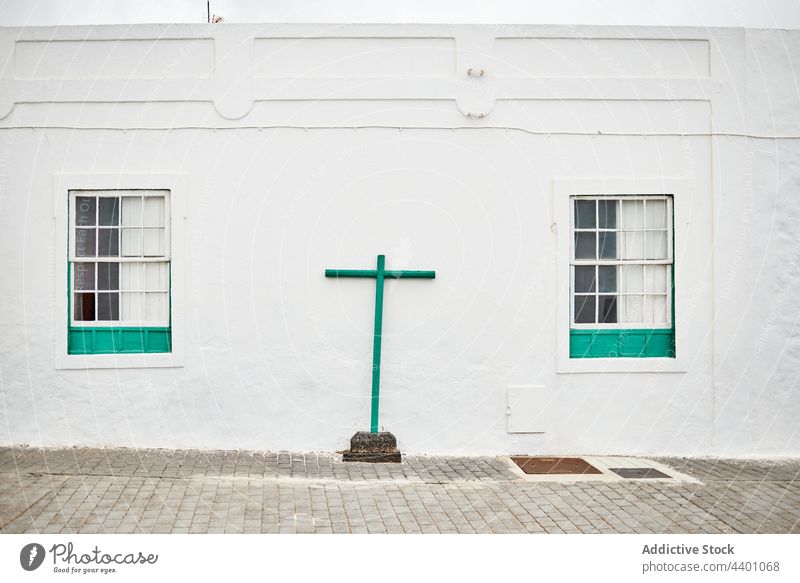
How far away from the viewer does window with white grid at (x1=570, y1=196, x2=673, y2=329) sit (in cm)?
996

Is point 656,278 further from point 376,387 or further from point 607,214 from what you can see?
point 376,387

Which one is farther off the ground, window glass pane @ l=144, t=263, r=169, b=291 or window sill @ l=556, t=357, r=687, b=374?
window glass pane @ l=144, t=263, r=169, b=291

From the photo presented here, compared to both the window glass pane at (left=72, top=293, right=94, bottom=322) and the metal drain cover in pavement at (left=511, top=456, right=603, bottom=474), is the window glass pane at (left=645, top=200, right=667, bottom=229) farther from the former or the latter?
the window glass pane at (left=72, top=293, right=94, bottom=322)

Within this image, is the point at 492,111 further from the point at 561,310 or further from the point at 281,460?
the point at 281,460

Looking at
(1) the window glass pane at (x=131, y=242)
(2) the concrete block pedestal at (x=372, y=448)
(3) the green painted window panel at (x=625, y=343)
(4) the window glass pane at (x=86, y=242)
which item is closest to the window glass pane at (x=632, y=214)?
(3) the green painted window panel at (x=625, y=343)

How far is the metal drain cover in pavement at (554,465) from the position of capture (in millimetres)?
8922

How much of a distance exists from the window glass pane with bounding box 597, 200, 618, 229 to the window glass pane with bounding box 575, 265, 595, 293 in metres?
0.53

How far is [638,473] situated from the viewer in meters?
8.85

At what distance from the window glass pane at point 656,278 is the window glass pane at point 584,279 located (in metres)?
0.65

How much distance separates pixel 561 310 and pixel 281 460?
11.8ft

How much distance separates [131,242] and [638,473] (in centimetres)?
623

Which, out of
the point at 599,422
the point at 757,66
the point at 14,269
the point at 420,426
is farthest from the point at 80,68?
the point at 757,66

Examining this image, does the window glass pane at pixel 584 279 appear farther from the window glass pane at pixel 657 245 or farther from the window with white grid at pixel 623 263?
the window glass pane at pixel 657 245

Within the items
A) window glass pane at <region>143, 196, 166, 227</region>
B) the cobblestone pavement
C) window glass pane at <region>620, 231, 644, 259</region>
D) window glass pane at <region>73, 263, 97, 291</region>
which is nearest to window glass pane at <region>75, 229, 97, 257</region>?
window glass pane at <region>73, 263, 97, 291</region>
